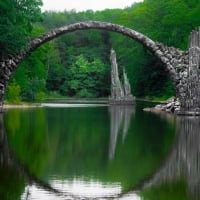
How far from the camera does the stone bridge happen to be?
119 ft

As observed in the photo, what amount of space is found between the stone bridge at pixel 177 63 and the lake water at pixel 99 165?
15045mm

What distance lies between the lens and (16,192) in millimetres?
9531

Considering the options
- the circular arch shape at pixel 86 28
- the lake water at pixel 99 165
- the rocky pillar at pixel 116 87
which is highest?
the circular arch shape at pixel 86 28

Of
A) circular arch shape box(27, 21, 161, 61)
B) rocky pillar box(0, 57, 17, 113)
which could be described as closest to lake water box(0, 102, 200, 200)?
rocky pillar box(0, 57, 17, 113)

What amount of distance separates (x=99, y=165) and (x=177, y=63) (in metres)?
25.7

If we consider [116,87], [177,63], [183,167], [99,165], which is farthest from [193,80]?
[99,165]

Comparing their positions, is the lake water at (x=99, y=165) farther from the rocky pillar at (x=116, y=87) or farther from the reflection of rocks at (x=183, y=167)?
the rocky pillar at (x=116, y=87)

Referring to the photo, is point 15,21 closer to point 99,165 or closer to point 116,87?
point 99,165

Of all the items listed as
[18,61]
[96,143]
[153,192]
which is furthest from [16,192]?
[18,61]

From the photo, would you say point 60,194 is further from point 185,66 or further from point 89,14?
point 89,14

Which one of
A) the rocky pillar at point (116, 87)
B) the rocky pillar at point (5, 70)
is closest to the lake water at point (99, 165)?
the rocky pillar at point (5, 70)

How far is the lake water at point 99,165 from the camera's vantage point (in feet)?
32.1

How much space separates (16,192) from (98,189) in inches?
51.0

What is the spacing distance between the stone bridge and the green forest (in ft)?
3.29
